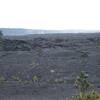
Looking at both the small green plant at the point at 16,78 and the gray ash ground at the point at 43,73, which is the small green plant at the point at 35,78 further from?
the small green plant at the point at 16,78

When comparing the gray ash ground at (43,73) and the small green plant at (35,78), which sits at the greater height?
the gray ash ground at (43,73)

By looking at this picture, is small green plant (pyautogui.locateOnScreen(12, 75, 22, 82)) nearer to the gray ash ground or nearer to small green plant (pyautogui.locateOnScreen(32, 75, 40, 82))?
the gray ash ground

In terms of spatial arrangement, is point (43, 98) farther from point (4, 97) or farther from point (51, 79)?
point (51, 79)

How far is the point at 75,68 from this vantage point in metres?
61.4

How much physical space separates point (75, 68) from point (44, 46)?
3865cm

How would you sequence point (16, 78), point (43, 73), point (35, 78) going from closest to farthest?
point (35, 78) → point (16, 78) → point (43, 73)

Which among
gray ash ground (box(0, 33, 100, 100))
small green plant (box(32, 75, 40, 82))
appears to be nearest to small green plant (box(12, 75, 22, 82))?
gray ash ground (box(0, 33, 100, 100))

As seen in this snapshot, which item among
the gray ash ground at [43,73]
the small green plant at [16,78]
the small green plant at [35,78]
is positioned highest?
the gray ash ground at [43,73]

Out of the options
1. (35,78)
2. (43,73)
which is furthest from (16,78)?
(43,73)

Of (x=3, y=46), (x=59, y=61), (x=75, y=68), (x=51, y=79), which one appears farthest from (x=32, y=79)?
(x=3, y=46)

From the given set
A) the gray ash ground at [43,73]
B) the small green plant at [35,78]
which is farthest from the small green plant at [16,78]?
the small green plant at [35,78]

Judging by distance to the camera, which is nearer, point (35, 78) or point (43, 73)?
point (35, 78)

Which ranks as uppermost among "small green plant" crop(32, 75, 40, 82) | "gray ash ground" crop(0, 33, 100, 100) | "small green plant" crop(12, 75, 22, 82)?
"gray ash ground" crop(0, 33, 100, 100)

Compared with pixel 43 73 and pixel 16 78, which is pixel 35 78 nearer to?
pixel 16 78
